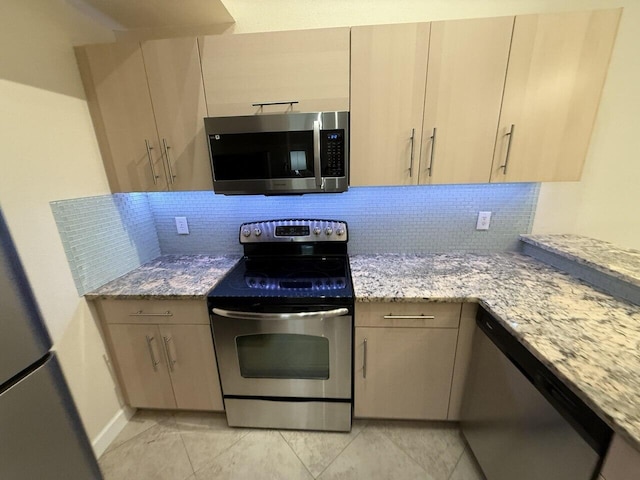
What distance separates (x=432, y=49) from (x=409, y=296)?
3.86 ft

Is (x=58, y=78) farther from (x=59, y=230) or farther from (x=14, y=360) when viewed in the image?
(x=14, y=360)

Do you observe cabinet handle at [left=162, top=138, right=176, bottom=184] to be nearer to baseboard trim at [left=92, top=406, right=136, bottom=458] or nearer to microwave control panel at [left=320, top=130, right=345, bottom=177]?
microwave control panel at [left=320, top=130, right=345, bottom=177]

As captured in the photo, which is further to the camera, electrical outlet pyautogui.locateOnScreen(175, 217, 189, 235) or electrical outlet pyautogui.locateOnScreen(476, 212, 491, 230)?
electrical outlet pyautogui.locateOnScreen(175, 217, 189, 235)

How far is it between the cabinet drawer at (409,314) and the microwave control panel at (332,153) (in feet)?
2.26

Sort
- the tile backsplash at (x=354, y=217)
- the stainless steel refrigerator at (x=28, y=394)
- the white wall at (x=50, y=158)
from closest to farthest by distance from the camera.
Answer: the stainless steel refrigerator at (x=28, y=394) → the white wall at (x=50, y=158) → the tile backsplash at (x=354, y=217)

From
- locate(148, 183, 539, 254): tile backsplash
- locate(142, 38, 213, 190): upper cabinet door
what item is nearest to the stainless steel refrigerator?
locate(142, 38, 213, 190): upper cabinet door

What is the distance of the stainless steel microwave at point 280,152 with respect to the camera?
49.8 inches

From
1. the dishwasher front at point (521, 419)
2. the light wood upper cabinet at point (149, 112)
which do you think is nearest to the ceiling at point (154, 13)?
the light wood upper cabinet at point (149, 112)

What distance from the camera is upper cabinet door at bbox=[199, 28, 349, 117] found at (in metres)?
1.25

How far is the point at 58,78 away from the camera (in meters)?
1.25

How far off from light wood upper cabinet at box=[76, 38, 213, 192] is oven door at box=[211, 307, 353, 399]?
2.80 feet

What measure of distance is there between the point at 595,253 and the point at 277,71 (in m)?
1.90

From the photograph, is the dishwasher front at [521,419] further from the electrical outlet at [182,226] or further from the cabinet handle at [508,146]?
the electrical outlet at [182,226]

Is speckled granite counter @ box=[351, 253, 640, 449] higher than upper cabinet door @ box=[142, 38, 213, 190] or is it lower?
lower
